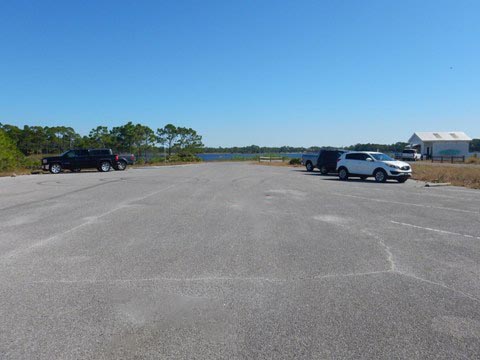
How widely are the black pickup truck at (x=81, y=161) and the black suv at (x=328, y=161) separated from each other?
18191 millimetres

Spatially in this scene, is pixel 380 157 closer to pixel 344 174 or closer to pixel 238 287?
pixel 344 174

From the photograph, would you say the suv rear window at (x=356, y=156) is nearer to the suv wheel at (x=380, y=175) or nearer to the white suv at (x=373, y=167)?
the white suv at (x=373, y=167)

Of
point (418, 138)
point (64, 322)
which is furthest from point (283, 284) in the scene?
point (418, 138)

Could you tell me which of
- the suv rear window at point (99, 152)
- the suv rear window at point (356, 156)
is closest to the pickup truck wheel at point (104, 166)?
the suv rear window at point (99, 152)

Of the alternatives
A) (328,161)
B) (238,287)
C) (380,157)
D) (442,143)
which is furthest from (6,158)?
(442,143)

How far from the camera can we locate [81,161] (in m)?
33.6

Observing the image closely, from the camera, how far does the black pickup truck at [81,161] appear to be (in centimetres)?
3303

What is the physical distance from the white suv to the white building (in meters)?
50.7

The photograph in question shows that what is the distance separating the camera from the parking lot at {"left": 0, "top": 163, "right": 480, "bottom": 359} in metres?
3.65

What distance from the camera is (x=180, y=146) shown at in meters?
83.7

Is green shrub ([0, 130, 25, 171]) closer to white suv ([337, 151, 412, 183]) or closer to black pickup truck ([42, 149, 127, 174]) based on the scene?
black pickup truck ([42, 149, 127, 174])

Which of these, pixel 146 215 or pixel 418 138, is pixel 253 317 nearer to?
pixel 146 215

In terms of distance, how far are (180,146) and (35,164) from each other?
4463cm

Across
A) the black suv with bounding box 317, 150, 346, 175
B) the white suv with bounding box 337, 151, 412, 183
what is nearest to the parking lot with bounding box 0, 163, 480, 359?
the white suv with bounding box 337, 151, 412, 183
